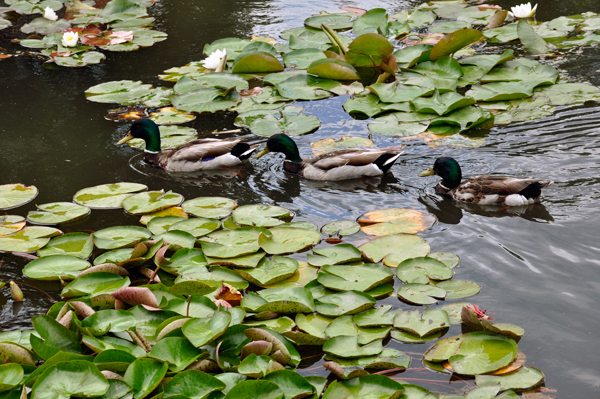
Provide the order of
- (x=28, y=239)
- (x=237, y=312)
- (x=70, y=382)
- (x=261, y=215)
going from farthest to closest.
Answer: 1. (x=261, y=215)
2. (x=28, y=239)
3. (x=237, y=312)
4. (x=70, y=382)

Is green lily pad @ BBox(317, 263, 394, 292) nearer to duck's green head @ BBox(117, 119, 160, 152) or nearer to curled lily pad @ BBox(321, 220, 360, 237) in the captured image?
curled lily pad @ BBox(321, 220, 360, 237)

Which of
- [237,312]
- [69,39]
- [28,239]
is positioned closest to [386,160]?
[237,312]

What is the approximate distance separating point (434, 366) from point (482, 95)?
497 cm

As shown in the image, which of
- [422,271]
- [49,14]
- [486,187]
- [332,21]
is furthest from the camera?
→ [49,14]

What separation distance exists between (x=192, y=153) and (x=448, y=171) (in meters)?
2.92

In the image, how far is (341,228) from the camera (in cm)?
520

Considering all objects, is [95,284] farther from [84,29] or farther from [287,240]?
[84,29]

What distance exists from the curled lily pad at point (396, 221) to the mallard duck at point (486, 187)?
2.03 ft

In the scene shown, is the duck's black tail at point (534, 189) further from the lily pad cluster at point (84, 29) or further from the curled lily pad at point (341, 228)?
the lily pad cluster at point (84, 29)

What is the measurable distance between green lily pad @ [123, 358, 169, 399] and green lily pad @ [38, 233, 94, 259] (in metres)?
1.73

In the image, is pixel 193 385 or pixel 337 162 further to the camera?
pixel 337 162

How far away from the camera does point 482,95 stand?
7.65 meters

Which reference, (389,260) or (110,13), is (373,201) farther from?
(110,13)

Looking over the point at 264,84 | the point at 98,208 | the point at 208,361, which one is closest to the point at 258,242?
the point at 208,361
